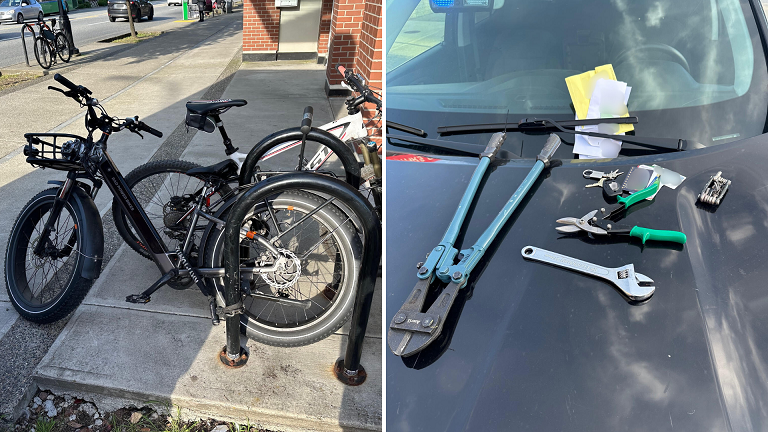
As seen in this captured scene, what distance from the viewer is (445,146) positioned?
1997mm

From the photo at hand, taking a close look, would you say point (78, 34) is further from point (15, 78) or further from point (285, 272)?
point (285, 272)

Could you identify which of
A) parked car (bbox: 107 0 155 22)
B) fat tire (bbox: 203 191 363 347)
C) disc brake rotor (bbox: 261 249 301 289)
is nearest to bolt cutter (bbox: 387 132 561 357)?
fat tire (bbox: 203 191 363 347)

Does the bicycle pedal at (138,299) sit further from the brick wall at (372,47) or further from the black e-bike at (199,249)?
the brick wall at (372,47)

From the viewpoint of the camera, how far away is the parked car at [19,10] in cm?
2103

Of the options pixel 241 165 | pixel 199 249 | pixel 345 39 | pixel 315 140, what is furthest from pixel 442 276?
pixel 345 39

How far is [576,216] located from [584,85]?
0.70 metres

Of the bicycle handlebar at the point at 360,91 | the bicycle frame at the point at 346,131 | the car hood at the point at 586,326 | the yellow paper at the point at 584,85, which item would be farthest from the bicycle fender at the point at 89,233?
the yellow paper at the point at 584,85

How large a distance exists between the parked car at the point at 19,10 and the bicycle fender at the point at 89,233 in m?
22.7

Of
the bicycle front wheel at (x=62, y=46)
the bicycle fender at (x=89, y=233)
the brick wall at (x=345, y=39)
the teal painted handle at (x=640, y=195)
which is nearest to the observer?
the teal painted handle at (x=640, y=195)

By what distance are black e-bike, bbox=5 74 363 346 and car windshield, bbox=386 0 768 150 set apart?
0.82m

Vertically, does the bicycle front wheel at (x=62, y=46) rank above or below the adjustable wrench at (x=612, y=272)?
below

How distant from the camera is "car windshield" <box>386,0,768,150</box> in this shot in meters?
2.09

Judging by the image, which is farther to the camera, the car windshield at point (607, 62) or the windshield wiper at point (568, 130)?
the car windshield at point (607, 62)

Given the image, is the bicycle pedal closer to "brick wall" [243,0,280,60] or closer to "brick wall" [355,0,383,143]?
"brick wall" [355,0,383,143]
